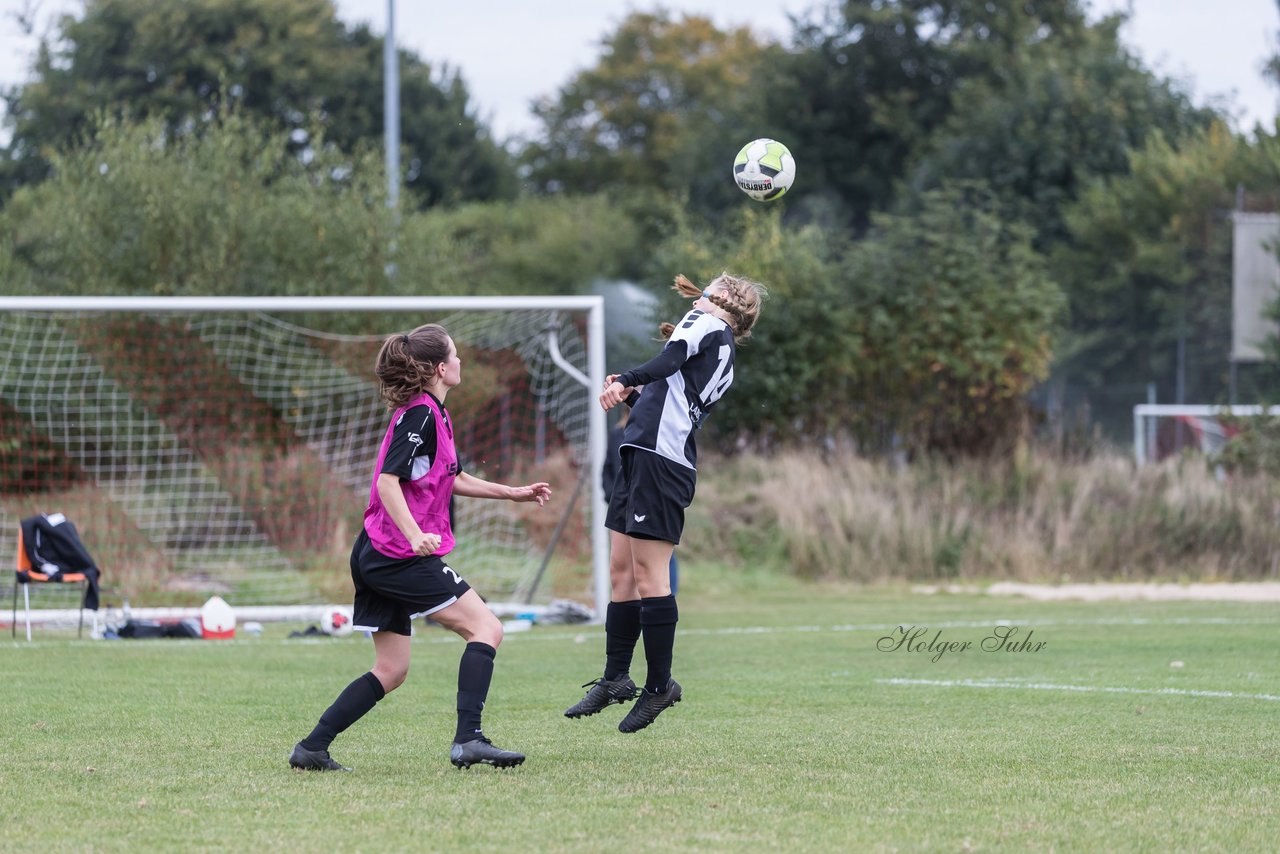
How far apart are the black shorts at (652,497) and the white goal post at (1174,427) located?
16.6 metres

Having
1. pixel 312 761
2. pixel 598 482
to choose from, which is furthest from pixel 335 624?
pixel 312 761

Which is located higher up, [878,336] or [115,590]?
[878,336]

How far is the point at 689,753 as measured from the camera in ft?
19.9

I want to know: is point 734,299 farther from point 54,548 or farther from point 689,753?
point 54,548

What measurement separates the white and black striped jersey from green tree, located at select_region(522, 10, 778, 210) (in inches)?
1754

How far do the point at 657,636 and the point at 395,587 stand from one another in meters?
1.32

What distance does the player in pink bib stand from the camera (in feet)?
17.8

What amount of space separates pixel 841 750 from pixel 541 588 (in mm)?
9620

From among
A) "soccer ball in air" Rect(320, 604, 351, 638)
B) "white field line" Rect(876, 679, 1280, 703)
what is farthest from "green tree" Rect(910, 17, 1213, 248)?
"white field line" Rect(876, 679, 1280, 703)

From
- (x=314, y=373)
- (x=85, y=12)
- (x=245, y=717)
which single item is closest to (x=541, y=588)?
(x=314, y=373)

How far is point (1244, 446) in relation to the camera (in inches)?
763

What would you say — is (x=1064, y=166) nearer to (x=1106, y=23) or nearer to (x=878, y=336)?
(x=1106, y=23)

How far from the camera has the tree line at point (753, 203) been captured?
62.0 feet

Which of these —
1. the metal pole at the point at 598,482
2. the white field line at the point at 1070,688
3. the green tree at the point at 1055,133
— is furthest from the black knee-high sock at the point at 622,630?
the green tree at the point at 1055,133
